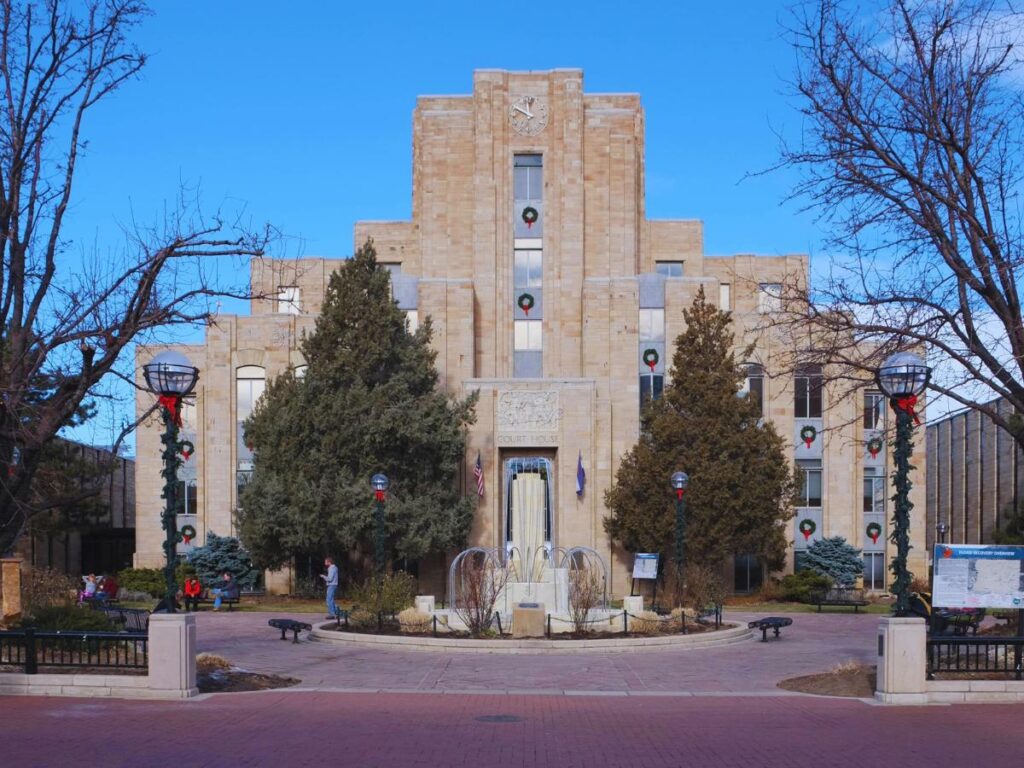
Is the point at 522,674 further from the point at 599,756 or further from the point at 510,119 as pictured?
the point at 510,119

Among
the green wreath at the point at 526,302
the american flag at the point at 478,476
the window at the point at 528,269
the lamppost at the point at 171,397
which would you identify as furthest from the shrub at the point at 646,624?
the window at the point at 528,269

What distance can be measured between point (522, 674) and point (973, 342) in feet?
29.0

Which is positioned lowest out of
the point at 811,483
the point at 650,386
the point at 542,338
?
the point at 811,483

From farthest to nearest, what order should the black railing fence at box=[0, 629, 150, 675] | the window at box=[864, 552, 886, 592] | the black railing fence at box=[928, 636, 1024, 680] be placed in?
the window at box=[864, 552, 886, 592], the black railing fence at box=[0, 629, 150, 675], the black railing fence at box=[928, 636, 1024, 680]

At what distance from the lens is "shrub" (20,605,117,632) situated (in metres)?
18.2

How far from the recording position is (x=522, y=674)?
19.0m

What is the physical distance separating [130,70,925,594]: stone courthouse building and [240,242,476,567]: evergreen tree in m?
3.00

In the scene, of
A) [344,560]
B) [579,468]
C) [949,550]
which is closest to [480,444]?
[579,468]

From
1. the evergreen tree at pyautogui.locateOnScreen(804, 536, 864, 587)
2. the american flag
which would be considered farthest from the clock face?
the evergreen tree at pyautogui.locateOnScreen(804, 536, 864, 587)

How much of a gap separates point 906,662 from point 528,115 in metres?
37.6

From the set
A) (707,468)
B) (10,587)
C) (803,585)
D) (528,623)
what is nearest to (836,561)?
(803,585)

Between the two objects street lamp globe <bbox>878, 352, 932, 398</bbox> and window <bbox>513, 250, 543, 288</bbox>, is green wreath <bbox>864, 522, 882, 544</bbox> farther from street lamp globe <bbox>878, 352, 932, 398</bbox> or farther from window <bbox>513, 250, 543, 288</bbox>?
street lamp globe <bbox>878, 352, 932, 398</bbox>

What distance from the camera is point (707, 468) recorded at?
41125 mm

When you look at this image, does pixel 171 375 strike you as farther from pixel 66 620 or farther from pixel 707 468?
pixel 707 468
